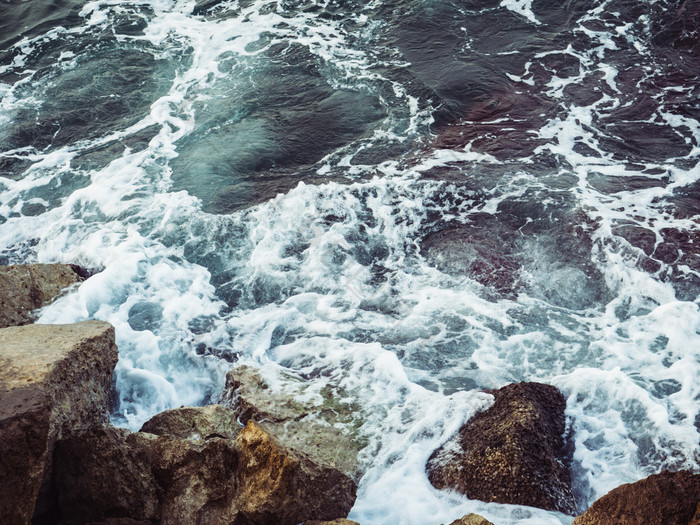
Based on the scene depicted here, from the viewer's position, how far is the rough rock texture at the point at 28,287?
6.00m

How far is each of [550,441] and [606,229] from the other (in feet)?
11.3

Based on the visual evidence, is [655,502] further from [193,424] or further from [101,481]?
[101,481]

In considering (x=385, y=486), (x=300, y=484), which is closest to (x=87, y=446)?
(x=300, y=484)

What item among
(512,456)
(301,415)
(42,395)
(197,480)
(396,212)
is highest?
(42,395)

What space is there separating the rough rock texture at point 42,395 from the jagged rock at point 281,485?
48.9 inches

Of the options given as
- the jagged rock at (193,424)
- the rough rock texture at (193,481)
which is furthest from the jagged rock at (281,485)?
the jagged rock at (193,424)

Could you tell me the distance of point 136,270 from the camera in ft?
23.9

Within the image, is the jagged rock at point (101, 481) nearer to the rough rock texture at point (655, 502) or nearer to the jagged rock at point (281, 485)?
the jagged rock at point (281, 485)

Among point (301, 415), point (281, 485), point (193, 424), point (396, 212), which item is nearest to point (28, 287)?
point (193, 424)

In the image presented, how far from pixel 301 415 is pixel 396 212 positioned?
3.50m

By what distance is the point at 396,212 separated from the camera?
25.4ft

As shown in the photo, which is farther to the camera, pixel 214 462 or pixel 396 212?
pixel 396 212

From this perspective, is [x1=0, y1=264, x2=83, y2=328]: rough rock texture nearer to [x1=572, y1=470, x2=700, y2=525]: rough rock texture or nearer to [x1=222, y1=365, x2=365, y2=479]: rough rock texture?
[x1=222, y1=365, x2=365, y2=479]: rough rock texture

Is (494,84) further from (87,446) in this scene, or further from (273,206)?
(87,446)
